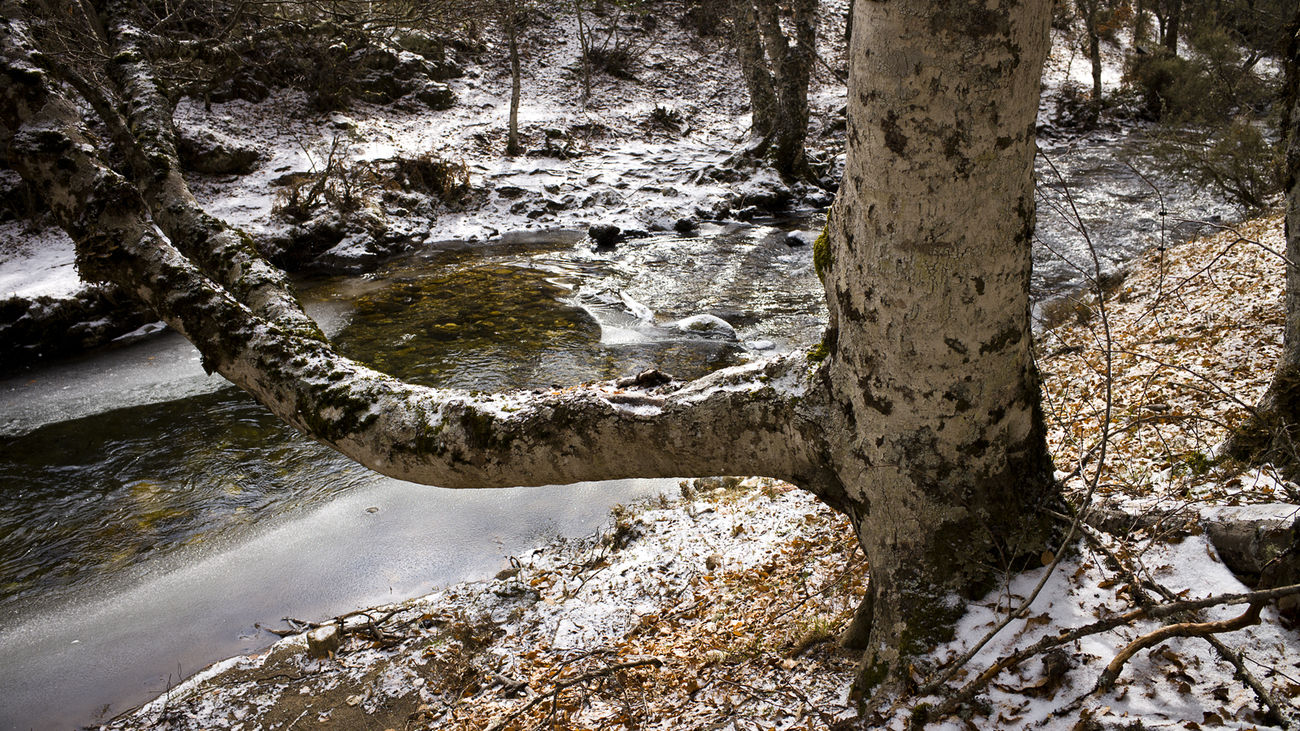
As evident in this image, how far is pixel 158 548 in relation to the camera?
5.63 metres


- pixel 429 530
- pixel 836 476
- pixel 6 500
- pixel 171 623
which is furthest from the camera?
pixel 6 500

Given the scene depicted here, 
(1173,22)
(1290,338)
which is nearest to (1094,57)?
(1173,22)

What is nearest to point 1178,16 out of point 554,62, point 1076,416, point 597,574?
point 554,62

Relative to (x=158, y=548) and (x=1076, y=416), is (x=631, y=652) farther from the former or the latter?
(x=158, y=548)

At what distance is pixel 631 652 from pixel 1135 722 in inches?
81.8

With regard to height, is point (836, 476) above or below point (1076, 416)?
above

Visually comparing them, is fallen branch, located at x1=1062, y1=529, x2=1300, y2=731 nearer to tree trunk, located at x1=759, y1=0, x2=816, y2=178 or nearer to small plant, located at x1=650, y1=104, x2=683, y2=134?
tree trunk, located at x1=759, y1=0, x2=816, y2=178

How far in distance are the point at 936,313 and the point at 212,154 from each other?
1557cm

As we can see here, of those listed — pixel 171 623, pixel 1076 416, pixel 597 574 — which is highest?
pixel 1076 416

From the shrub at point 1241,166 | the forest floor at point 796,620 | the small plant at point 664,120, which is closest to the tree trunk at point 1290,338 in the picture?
the forest floor at point 796,620

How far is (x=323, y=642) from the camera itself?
163 inches

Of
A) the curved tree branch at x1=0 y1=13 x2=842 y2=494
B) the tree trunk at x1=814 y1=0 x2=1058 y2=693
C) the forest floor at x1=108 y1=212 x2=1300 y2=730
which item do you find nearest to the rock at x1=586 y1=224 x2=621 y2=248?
the forest floor at x1=108 y1=212 x2=1300 y2=730

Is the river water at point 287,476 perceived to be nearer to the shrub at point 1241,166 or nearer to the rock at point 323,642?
the rock at point 323,642

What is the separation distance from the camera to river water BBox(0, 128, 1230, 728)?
4828mm
